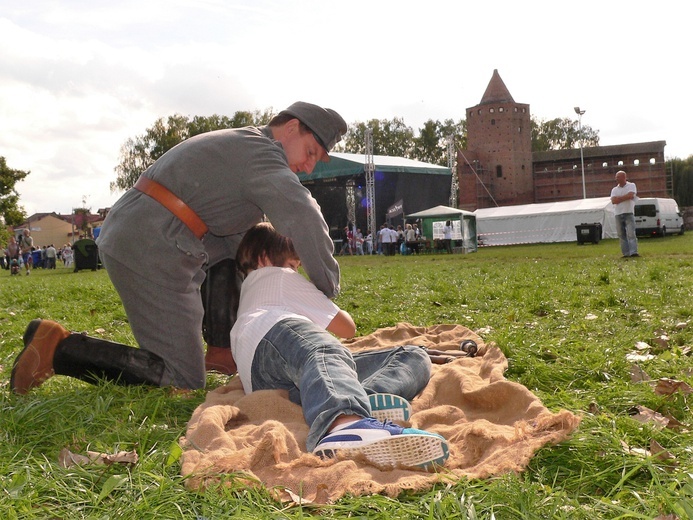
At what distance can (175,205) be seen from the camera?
3.35 metres

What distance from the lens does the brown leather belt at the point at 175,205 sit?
3.35m

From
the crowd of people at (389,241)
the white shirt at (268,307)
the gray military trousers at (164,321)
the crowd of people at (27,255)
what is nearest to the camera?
the white shirt at (268,307)

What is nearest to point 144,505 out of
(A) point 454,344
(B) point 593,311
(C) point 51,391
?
(C) point 51,391

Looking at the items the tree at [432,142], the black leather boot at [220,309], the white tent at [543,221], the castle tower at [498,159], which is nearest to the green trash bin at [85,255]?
the black leather boot at [220,309]

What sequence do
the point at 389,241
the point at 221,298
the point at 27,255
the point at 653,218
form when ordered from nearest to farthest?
the point at 221,298 → the point at 389,241 → the point at 27,255 → the point at 653,218

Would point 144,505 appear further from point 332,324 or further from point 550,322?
point 550,322

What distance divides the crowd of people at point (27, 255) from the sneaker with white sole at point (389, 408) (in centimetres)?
2528

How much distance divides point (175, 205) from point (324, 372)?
142 cm

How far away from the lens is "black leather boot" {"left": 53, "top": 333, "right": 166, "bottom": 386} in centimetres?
328

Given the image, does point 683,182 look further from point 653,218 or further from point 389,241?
point 389,241

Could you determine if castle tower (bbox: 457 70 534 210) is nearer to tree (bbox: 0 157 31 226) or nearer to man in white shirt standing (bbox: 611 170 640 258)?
tree (bbox: 0 157 31 226)

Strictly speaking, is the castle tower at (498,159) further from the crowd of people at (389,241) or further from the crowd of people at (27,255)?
the crowd of people at (27,255)

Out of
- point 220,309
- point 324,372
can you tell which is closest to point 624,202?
point 220,309

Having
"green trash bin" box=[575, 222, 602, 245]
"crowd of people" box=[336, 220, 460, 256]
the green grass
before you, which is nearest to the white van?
"green trash bin" box=[575, 222, 602, 245]
